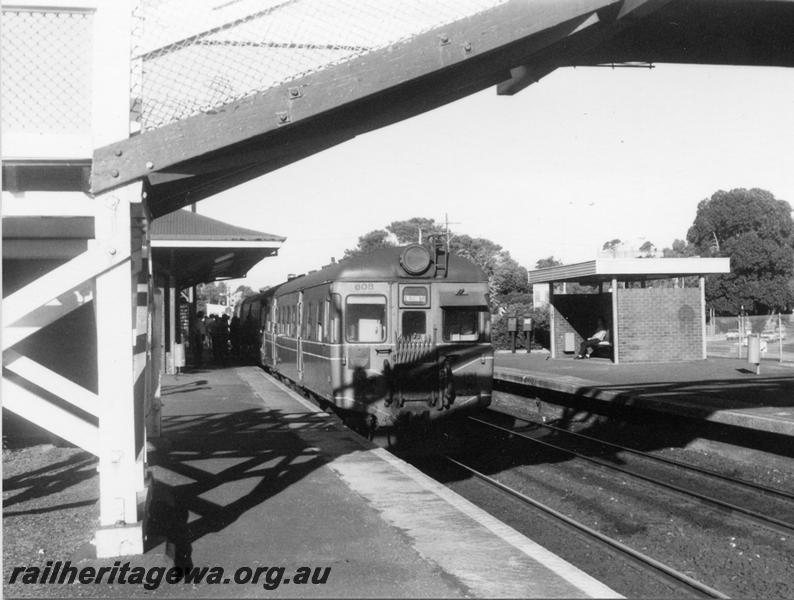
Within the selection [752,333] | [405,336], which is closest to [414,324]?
[405,336]

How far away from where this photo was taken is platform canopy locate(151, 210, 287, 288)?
1864 cm

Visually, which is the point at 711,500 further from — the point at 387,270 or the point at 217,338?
the point at 217,338

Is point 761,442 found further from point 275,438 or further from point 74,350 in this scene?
point 74,350

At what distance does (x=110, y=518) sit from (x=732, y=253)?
192 feet

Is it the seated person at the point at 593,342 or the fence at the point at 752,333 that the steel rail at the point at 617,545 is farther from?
the fence at the point at 752,333

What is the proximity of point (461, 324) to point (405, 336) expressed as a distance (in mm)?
870

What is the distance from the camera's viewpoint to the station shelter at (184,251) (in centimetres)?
1873

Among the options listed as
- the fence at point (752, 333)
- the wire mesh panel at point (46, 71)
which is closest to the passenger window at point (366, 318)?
the wire mesh panel at point (46, 71)

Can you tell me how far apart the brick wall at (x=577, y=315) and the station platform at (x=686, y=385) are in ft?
3.02

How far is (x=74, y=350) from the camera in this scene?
9867 millimetres

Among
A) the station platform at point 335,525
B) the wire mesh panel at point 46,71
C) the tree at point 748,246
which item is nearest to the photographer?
the station platform at point 335,525

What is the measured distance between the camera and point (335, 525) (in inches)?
231

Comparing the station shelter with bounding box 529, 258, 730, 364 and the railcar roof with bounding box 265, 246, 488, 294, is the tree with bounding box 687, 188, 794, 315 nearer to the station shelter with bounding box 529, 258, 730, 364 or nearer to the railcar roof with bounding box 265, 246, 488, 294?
the station shelter with bounding box 529, 258, 730, 364

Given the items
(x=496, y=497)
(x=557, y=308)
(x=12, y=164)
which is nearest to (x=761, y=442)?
(x=496, y=497)
